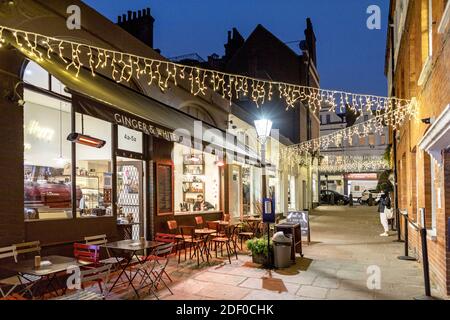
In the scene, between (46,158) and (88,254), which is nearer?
(88,254)

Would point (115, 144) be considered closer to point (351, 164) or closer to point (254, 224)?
point (254, 224)

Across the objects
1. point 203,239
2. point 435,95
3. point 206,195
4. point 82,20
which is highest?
point 82,20

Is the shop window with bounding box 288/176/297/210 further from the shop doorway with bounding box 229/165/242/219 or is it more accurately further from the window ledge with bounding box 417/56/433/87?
the window ledge with bounding box 417/56/433/87

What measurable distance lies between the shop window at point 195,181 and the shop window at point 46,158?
388 cm

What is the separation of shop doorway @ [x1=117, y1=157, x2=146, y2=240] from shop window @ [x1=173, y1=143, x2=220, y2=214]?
5.74 feet

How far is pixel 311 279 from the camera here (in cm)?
757

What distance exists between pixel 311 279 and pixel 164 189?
4.76 m

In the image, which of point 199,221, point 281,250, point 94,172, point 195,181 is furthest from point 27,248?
point 195,181

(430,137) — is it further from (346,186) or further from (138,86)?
(346,186)

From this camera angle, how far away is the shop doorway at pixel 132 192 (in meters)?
9.85

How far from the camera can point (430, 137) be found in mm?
5207

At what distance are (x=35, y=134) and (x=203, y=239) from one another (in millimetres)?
4441
